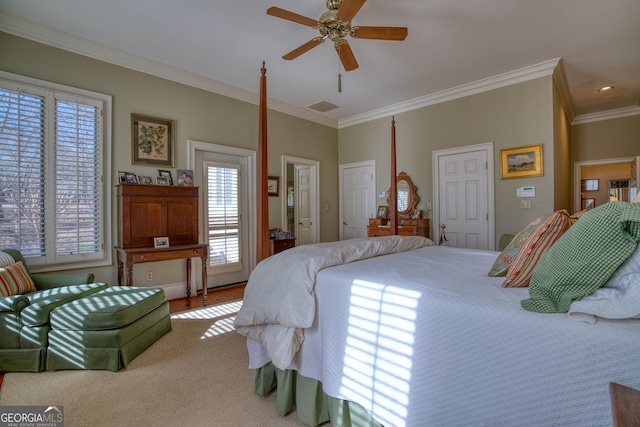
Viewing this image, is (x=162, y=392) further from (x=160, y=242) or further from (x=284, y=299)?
(x=160, y=242)

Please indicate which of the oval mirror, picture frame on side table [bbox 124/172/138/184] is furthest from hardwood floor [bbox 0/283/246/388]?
the oval mirror

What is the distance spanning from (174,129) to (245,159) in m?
1.08

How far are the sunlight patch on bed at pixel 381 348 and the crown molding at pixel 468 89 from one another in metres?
4.00

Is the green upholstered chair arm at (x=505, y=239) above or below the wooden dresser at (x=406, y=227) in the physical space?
below

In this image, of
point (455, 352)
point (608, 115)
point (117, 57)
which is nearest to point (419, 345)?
point (455, 352)

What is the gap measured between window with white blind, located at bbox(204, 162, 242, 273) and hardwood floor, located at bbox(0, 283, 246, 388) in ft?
0.87

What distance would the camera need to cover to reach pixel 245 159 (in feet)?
15.1

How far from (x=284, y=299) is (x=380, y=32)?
89.7 inches

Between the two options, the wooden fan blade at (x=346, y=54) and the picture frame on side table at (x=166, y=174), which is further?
A: the picture frame on side table at (x=166, y=174)

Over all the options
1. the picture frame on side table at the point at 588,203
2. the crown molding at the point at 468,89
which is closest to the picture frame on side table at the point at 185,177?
the crown molding at the point at 468,89

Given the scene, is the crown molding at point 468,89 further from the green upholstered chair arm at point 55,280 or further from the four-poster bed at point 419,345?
the green upholstered chair arm at point 55,280

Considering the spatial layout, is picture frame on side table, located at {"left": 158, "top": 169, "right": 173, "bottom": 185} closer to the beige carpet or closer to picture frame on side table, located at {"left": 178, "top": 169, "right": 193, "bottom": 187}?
picture frame on side table, located at {"left": 178, "top": 169, "right": 193, "bottom": 187}

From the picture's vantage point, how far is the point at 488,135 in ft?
13.8

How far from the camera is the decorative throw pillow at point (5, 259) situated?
2.34m
